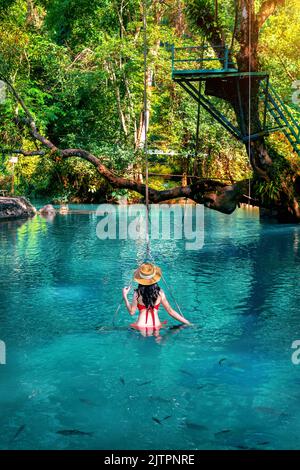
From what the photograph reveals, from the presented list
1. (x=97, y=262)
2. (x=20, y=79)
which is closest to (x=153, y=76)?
(x=20, y=79)

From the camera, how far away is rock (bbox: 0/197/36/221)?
115 feet

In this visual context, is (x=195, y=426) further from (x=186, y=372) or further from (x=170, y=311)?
(x=170, y=311)

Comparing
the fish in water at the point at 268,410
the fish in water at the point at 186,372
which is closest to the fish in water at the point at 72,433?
the fish in water at the point at 268,410

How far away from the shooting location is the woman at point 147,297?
10555mm

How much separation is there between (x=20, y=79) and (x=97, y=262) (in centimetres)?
2970

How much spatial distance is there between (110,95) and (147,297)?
38.8m

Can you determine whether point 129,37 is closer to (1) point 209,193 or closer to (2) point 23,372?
(1) point 209,193

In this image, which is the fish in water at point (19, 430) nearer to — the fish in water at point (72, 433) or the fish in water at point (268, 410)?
the fish in water at point (72, 433)

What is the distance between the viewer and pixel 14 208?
35.7 m

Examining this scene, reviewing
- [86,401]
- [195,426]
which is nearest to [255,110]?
[86,401]

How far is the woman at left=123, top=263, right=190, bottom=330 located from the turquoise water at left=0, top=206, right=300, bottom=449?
0.35 metres

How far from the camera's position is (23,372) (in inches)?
371

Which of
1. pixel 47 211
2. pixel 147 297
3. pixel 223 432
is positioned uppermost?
pixel 47 211

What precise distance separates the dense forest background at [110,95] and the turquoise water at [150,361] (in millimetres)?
25270
